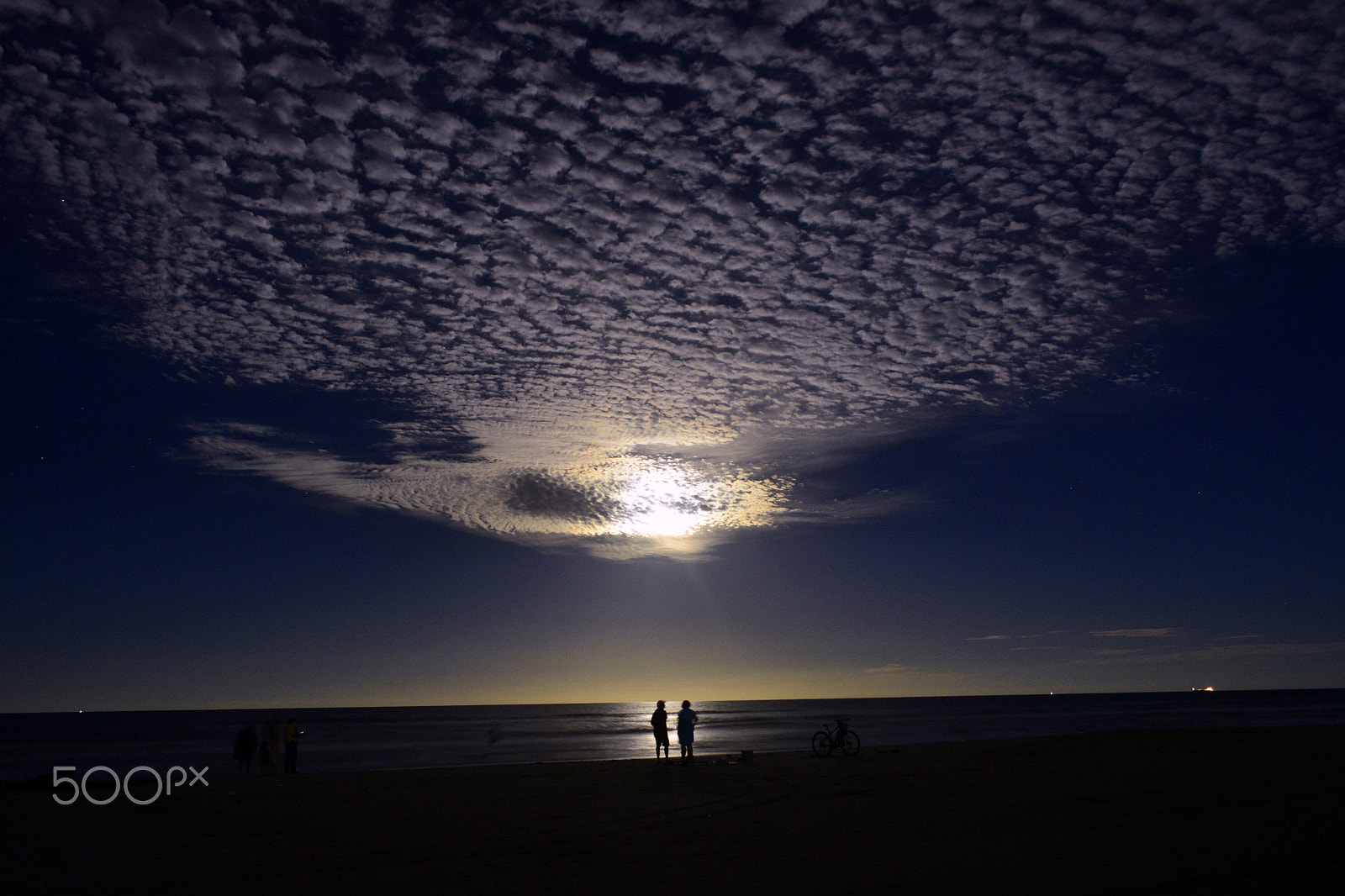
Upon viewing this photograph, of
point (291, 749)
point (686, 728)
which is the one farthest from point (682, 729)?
point (291, 749)

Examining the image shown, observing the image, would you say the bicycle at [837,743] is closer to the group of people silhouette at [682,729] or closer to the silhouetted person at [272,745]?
the group of people silhouette at [682,729]

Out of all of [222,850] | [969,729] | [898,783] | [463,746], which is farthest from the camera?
[969,729]

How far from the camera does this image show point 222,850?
39.3 ft

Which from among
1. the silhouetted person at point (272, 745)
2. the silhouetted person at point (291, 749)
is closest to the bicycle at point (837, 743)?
the silhouetted person at point (291, 749)

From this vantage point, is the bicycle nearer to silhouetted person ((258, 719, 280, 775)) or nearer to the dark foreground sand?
the dark foreground sand

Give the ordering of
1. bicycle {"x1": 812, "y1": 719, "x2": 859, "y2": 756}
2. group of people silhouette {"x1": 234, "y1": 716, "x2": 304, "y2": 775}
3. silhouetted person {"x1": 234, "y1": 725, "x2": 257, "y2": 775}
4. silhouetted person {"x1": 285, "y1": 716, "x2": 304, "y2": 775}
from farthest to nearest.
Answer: bicycle {"x1": 812, "y1": 719, "x2": 859, "y2": 756} → silhouetted person {"x1": 285, "y1": 716, "x2": 304, "y2": 775} → group of people silhouette {"x1": 234, "y1": 716, "x2": 304, "y2": 775} → silhouetted person {"x1": 234, "y1": 725, "x2": 257, "y2": 775}

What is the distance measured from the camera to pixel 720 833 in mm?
12742

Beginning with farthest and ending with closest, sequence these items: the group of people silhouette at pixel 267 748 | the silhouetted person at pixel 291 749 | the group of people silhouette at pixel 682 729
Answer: the group of people silhouette at pixel 682 729 < the silhouetted person at pixel 291 749 < the group of people silhouette at pixel 267 748

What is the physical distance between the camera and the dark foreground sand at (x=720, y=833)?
9703 mm

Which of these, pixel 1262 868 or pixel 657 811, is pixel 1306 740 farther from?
pixel 657 811

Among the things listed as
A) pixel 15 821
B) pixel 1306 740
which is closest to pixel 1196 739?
pixel 1306 740

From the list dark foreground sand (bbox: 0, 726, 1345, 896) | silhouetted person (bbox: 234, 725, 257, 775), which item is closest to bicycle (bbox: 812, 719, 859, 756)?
dark foreground sand (bbox: 0, 726, 1345, 896)

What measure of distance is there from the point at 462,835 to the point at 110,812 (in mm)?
7947

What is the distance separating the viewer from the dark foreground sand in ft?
31.8
